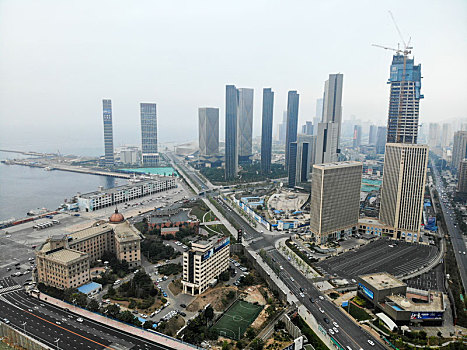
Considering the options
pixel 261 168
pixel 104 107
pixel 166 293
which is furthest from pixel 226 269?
pixel 104 107

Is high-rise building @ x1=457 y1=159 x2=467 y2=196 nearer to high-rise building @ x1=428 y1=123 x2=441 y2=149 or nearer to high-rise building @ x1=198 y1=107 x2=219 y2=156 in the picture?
high-rise building @ x1=198 y1=107 x2=219 y2=156

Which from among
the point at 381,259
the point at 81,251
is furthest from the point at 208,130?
the point at 381,259

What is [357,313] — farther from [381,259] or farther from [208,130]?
[208,130]

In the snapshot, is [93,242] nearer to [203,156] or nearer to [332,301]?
[332,301]

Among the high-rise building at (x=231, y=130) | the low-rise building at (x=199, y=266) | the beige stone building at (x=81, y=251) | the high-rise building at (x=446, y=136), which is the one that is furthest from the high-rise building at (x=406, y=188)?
the high-rise building at (x=446, y=136)

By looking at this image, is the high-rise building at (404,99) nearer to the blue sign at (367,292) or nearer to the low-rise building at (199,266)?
the blue sign at (367,292)

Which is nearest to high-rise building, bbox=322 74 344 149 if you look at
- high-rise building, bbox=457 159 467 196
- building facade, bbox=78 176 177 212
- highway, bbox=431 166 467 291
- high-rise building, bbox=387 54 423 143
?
high-rise building, bbox=457 159 467 196
